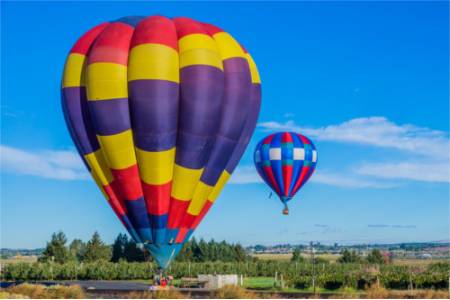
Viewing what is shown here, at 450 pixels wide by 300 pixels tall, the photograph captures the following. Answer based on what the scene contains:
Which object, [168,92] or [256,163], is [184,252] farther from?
[168,92]

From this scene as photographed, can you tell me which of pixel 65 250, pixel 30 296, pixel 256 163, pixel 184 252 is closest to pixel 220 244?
pixel 184 252

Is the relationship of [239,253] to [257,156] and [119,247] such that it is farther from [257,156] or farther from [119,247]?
[257,156]

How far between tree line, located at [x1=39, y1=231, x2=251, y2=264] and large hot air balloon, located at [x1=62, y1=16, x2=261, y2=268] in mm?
47516

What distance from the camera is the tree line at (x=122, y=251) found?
257 feet

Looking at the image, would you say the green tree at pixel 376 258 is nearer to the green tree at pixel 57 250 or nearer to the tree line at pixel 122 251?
the tree line at pixel 122 251

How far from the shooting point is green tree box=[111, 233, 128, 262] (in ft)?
262

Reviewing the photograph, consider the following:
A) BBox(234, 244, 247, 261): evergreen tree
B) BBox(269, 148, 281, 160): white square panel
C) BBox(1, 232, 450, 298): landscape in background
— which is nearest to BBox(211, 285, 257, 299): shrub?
BBox(1, 232, 450, 298): landscape in background

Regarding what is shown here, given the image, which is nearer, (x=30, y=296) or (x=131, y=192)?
(x=131, y=192)

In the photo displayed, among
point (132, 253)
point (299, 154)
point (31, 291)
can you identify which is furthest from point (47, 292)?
point (132, 253)

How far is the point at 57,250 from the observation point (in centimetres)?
7869

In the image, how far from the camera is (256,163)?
47562mm

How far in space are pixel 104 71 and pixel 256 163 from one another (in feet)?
73.8

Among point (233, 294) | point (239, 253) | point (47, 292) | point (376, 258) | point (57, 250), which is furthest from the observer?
point (376, 258)

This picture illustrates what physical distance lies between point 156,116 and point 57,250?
187 ft
